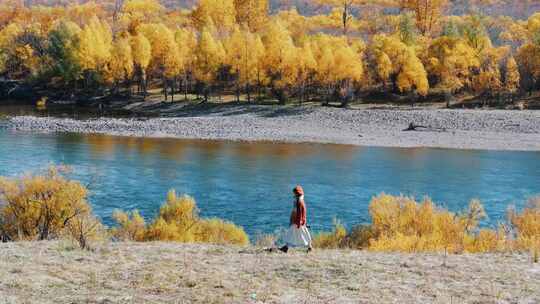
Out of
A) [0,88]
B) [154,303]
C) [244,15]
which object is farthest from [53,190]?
[244,15]

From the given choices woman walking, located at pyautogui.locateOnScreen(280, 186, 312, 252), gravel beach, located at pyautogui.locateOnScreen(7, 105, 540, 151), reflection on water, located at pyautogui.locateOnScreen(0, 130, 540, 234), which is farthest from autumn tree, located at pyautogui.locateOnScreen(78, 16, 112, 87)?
woman walking, located at pyautogui.locateOnScreen(280, 186, 312, 252)

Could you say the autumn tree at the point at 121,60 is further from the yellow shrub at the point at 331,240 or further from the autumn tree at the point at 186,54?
the yellow shrub at the point at 331,240

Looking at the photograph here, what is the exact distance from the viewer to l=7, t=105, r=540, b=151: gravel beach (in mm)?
50438

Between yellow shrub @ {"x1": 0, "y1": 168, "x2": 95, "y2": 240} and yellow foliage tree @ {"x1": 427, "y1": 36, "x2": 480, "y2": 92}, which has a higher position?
yellow foliage tree @ {"x1": 427, "y1": 36, "x2": 480, "y2": 92}

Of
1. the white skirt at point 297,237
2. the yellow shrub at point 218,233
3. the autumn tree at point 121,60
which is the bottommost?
the yellow shrub at point 218,233

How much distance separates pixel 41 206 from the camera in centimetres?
1978

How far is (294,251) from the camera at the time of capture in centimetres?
1555

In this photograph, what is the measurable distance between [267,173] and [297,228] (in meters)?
21.8

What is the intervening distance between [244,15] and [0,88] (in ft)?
124

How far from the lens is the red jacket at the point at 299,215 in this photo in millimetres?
14867

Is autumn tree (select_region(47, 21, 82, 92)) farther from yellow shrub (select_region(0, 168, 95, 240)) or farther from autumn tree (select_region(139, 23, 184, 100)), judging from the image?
yellow shrub (select_region(0, 168, 95, 240))

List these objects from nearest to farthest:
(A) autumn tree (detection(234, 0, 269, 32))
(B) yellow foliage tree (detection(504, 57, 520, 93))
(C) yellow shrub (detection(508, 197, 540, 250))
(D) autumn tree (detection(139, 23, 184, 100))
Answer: (C) yellow shrub (detection(508, 197, 540, 250)) → (B) yellow foliage tree (detection(504, 57, 520, 93)) → (D) autumn tree (detection(139, 23, 184, 100)) → (A) autumn tree (detection(234, 0, 269, 32))

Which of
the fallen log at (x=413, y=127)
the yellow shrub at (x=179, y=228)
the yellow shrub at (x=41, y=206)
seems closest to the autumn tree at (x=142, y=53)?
the fallen log at (x=413, y=127)

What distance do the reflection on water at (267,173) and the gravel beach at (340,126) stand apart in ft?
9.64
